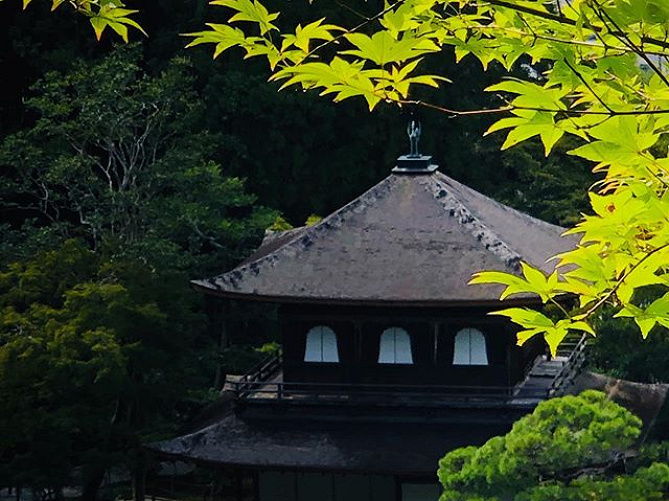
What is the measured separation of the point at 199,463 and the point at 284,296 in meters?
1.76

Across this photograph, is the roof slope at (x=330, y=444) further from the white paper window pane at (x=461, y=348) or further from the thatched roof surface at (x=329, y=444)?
the white paper window pane at (x=461, y=348)

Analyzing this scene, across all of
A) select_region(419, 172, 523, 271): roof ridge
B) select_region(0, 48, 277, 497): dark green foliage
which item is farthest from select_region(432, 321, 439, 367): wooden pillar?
select_region(0, 48, 277, 497): dark green foliage

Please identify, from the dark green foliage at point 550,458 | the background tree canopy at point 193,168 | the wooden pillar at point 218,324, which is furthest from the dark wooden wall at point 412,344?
the wooden pillar at point 218,324

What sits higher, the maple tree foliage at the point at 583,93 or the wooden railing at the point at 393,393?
the maple tree foliage at the point at 583,93

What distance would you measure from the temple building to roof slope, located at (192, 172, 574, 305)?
0.5 inches

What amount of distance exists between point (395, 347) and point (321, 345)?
Answer: 2.49 ft

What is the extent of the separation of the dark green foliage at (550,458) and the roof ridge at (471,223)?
69.1 inches

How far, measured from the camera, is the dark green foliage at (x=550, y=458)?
360 inches

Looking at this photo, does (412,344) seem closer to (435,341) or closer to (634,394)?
(435,341)

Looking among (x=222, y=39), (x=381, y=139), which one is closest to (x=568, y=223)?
(x=381, y=139)

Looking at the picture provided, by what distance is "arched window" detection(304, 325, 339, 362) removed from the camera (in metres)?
12.0

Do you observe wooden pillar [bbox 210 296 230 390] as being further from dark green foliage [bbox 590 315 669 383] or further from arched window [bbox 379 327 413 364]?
dark green foliage [bbox 590 315 669 383]

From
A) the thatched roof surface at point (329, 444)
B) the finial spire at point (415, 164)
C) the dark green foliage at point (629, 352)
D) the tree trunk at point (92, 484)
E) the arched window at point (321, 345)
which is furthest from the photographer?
the dark green foliage at point (629, 352)

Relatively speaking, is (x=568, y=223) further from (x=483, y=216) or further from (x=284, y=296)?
(x=284, y=296)
